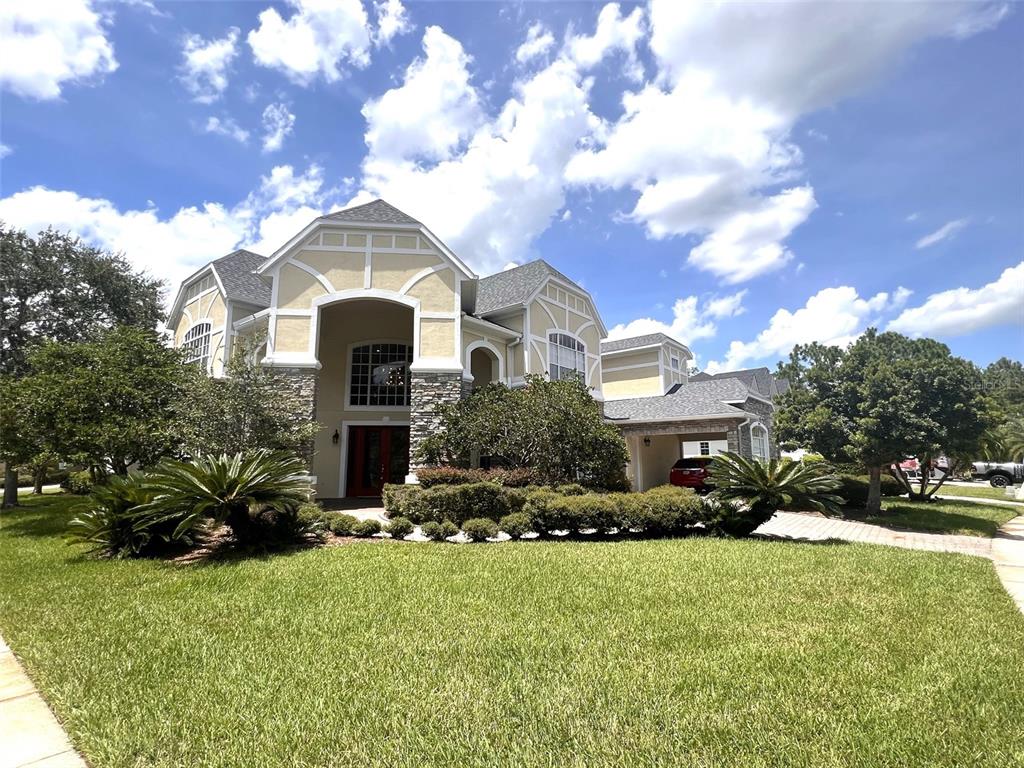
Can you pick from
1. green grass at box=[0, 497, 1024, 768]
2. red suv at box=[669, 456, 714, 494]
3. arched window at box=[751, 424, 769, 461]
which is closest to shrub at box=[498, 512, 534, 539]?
green grass at box=[0, 497, 1024, 768]

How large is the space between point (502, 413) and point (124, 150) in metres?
10.6

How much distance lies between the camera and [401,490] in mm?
11906

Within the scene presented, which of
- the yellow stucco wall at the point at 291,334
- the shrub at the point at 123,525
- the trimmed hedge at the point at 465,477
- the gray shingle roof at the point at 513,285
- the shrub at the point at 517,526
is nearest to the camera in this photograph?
the shrub at the point at 123,525

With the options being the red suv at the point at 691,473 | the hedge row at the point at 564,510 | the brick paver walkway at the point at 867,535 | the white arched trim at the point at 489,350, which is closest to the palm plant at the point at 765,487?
the hedge row at the point at 564,510

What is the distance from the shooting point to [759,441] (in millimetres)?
27312

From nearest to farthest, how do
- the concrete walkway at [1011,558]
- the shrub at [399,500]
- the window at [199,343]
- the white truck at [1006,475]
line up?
1. the concrete walkway at [1011,558]
2. the shrub at [399,500]
3. the window at [199,343]
4. the white truck at [1006,475]

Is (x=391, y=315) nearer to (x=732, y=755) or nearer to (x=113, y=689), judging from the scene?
(x=113, y=689)

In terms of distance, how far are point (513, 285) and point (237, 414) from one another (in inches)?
473

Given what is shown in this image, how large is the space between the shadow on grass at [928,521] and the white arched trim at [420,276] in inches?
566

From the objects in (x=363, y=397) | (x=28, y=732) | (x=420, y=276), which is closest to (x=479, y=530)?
(x=28, y=732)

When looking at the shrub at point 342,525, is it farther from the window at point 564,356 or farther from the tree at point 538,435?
the window at point 564,356

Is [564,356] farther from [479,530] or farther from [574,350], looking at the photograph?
[479,530]

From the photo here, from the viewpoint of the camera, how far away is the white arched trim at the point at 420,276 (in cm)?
1617

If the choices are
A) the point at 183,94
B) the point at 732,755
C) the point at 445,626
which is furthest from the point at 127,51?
the point at 732,755
